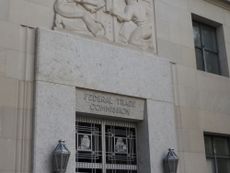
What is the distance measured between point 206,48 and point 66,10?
218 inches

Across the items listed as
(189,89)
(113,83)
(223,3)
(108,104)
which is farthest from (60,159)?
(223,3)

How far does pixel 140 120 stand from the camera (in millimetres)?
10086

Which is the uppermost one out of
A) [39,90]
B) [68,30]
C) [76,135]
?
[68,30]

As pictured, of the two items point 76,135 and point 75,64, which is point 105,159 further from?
point 75,64

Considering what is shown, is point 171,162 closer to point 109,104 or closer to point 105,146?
point 105,146

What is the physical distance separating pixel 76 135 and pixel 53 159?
1.25 m

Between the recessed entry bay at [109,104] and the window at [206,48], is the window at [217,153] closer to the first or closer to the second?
the window at [206,48]

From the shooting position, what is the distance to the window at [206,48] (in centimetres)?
1275

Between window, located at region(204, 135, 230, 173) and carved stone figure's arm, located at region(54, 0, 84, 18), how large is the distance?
520 centimetres

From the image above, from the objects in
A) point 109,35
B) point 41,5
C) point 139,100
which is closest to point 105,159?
point 139,100

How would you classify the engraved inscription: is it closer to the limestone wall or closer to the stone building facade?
the stone building facade

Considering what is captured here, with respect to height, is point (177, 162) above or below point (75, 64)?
below

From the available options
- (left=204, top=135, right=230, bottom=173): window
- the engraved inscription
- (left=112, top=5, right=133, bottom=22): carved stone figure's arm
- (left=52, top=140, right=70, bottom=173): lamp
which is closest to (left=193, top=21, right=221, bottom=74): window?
(left=204, top=135, right=230, bottom=173): window

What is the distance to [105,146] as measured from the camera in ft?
31.2
